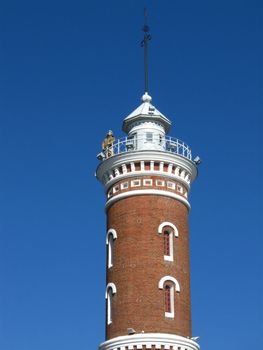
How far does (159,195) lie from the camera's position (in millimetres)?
42812

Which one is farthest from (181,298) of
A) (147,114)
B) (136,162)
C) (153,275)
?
(147,114)

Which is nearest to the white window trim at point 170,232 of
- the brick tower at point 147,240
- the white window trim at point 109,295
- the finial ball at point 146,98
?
the brick tower at point 147,240

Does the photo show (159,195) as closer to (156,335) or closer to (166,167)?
(166,167)

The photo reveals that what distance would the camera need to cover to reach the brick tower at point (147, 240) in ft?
132

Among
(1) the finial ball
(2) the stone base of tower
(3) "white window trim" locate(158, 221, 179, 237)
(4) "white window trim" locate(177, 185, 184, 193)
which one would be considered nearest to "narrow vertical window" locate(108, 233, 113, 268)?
(3) "white window trim" locate(158, 221, 179, 237)

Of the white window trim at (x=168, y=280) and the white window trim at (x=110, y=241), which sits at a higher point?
the white window trim at (x=110, y=241)

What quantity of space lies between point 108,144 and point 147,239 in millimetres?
6835

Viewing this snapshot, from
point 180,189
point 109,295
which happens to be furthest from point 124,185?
point 109,295

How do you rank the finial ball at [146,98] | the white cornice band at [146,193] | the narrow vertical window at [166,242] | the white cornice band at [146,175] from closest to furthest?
the narrow vertical window at [166,242] → the white cornice band at [146,193] → the white cornice band at [146,175] → the finial ball at [146,98]

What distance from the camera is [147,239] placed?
137 ft

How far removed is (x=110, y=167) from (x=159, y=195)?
3.53m

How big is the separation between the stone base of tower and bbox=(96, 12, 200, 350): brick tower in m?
0.05

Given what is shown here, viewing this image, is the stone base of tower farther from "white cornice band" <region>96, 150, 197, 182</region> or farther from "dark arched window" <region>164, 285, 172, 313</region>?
"white cornice band" <region>96, 150, 197, 182</region>

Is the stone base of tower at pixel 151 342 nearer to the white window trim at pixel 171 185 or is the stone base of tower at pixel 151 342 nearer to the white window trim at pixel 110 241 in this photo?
the white window trim at pixel 110 241
